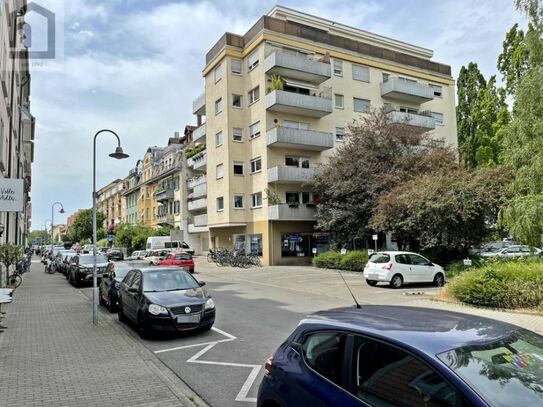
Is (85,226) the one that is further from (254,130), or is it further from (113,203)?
(254,130)

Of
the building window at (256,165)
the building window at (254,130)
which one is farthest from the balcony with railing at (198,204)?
the building window at (254,130)

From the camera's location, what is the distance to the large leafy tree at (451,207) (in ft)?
69.5

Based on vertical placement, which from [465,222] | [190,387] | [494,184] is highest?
[494,184]

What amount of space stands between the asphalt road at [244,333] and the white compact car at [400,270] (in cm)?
48

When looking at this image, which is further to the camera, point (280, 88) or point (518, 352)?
point (280, 88)

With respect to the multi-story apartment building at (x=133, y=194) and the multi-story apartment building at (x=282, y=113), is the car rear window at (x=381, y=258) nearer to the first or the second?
the multi-story apartment building at (x=282, y=113)

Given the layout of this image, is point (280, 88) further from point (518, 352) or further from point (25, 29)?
point (518, 352)

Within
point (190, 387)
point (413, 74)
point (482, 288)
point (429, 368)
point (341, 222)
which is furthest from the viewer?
point (413, 74)

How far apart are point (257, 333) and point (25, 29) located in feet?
76.7

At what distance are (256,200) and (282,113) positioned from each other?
7605mm

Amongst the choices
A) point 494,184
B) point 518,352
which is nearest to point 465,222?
point 494,184

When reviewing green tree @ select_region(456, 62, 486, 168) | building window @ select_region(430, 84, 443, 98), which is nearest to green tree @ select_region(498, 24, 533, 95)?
green tree @ select_region(456, 62, 486, 168)

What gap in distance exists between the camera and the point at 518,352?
2891 mm

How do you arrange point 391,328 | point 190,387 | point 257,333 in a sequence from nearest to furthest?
point 391,328, point 190,387, point 257,333
